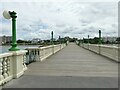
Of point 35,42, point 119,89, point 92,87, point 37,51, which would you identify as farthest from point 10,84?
point 35,42

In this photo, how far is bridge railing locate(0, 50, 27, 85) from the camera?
9.43 metres

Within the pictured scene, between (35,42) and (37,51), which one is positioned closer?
(37,51)

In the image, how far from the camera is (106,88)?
8.55m

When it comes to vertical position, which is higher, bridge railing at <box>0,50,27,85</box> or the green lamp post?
the green lamp post

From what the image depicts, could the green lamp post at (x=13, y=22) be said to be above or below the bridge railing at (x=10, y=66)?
above

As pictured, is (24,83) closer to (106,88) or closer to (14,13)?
(106,88)

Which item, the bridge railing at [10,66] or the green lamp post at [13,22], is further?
the green lamp post at [13,22]

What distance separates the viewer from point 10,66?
10469 mm

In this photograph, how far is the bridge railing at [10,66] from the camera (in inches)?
371

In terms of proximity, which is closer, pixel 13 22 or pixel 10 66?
pixel 10 66

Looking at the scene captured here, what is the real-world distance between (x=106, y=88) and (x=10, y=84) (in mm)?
3369

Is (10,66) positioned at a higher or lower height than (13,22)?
lower

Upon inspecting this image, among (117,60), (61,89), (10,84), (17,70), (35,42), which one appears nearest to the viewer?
(61,89)

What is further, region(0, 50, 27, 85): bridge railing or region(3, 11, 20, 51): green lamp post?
region(3, 11, 20, 51): green lamp post
